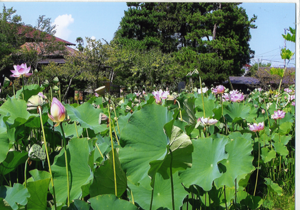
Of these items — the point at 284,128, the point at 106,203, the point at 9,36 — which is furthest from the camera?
the point at 9,36

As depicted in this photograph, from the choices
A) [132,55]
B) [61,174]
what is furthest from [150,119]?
[132,55]

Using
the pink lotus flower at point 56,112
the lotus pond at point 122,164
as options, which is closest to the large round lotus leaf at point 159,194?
the lotus pond at point 122,164

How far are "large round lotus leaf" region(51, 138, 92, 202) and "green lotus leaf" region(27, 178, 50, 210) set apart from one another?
0.14 feet

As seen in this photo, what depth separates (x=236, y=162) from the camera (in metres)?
0.63

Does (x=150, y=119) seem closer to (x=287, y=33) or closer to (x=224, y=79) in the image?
(x=287, y=33)

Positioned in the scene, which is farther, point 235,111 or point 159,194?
point 235,111

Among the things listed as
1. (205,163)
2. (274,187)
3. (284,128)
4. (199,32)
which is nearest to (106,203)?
(205,163)

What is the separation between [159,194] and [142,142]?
17 cm

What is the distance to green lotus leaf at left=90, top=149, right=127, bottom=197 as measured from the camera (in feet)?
1.35

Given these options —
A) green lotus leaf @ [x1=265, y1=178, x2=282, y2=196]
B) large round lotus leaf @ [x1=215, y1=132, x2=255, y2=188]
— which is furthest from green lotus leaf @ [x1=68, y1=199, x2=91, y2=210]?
green lotus leaf @ [x1=265, y1=178, x2=282, y2=196]

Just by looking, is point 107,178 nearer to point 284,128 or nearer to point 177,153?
point 177,153

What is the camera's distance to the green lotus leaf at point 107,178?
1.35 ft

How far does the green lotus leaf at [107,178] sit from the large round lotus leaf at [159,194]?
0.05 m

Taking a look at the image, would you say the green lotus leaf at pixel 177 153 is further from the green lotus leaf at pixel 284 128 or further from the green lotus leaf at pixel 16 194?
the green lotus leaf at pixel 284 128
